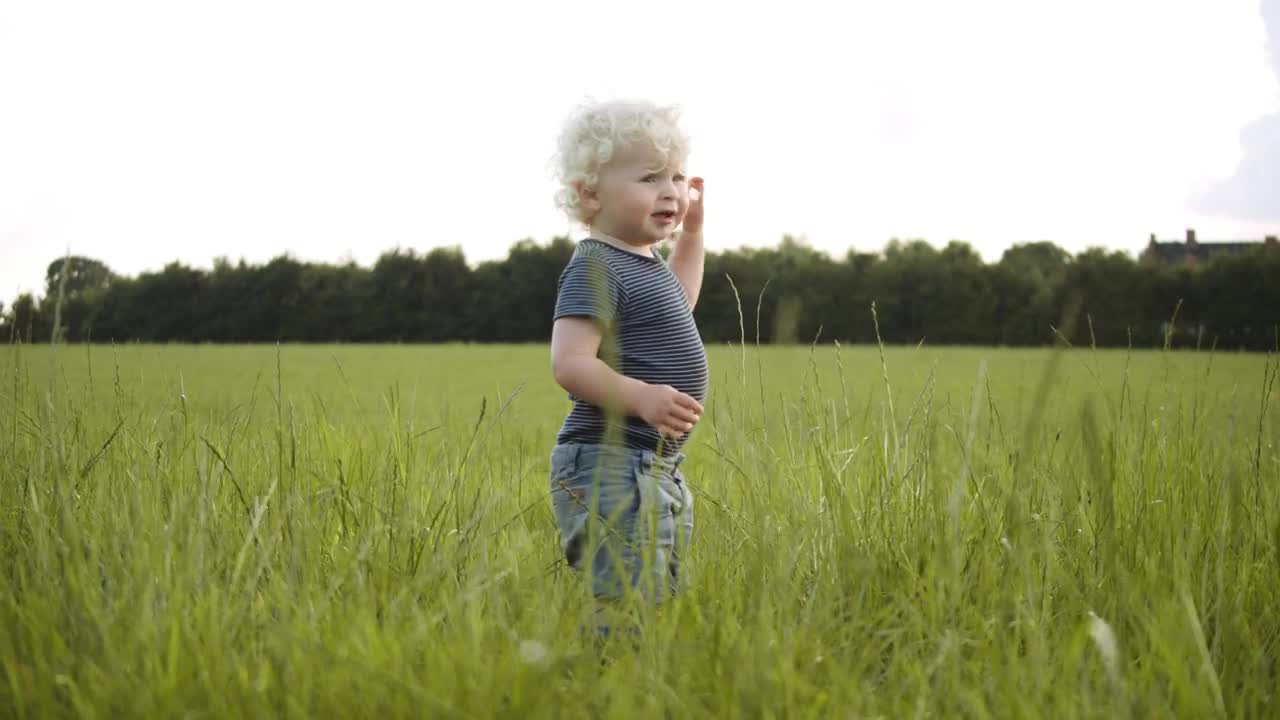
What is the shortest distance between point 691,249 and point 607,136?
0.50 meters

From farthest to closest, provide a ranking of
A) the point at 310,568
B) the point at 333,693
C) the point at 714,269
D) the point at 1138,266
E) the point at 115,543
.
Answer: the point at 714,269
the point at 1138,266
the point at 310,568
the point at 115,543
the point at 333,693

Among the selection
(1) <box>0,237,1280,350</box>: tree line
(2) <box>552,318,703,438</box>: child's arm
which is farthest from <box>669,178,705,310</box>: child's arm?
(1) <box>0,237,1280,350</box>: tree line

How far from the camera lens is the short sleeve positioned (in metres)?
2.15

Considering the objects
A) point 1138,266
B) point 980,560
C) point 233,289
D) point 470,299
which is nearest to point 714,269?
point 470,299

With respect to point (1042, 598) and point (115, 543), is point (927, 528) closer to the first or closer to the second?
point (1042, 598)

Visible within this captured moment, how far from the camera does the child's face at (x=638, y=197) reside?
7.34ft

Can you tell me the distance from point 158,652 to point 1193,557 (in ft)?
6.73

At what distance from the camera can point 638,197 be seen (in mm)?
2238

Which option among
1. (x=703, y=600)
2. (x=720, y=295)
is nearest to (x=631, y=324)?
(x=703, y=600)

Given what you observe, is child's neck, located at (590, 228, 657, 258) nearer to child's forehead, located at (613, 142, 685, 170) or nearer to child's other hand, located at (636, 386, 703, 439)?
child's forehead, located at (613, 142, 685, 170)

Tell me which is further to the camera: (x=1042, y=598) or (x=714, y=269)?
(x=714, y=269)

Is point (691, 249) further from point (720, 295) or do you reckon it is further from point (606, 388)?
point (720, 295)

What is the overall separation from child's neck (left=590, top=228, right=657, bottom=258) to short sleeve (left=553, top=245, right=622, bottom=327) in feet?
0.31

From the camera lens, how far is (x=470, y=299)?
52.8 metres
